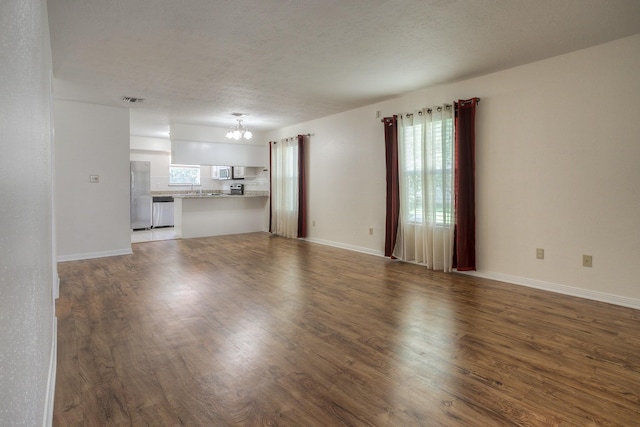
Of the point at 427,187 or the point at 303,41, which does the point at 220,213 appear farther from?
the point at 303,41

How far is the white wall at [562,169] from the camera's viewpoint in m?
3.11

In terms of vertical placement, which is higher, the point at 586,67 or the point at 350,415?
the point at 586,67

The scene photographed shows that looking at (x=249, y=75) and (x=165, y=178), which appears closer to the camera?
(x=249, y=75)

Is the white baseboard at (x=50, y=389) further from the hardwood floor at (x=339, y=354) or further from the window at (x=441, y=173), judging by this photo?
the window at (x=441, y=173)

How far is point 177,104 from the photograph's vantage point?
5.32 m

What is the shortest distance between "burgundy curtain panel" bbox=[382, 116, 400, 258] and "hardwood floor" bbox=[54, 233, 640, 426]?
1.17 meters

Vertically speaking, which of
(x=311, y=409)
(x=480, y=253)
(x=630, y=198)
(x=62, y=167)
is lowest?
(x=311, y=409)

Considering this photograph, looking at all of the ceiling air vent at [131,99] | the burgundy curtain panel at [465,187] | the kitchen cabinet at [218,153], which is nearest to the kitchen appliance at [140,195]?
the kitchen cabinet at [218,153]

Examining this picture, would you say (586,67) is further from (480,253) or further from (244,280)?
(244,280)

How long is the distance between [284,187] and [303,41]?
448 cm

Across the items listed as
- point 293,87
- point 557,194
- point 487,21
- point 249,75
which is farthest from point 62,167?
point 557,194

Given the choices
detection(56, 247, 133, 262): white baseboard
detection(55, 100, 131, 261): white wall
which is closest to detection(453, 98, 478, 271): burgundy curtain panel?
detection(55, 100, 131, 261): white wall

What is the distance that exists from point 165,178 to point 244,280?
6650 mm

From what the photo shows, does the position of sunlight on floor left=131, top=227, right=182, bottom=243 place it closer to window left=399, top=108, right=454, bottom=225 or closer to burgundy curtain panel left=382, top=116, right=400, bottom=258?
burgundy curtain panel left=382, top=116, right=400, bottom=258
